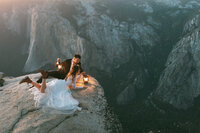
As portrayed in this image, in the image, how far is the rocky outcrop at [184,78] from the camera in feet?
98.9

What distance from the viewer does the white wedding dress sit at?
7562 millimetres

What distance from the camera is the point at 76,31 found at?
3906 centimetres

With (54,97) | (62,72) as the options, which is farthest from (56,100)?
(62,72)

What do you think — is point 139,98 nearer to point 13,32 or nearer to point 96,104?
point 96,104

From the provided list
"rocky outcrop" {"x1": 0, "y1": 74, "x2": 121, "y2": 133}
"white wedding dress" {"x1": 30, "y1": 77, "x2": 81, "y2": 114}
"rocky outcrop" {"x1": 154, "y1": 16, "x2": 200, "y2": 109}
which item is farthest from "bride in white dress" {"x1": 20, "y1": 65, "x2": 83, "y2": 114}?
"rocky outcrop" {"x1": 154, "y1": 16, "x2": 200, "y2": 109}

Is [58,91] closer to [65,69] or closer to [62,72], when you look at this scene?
[62,72]

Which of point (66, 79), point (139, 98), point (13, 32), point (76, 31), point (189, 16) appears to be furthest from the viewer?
point (13, 32)

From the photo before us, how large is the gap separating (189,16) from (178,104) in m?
23.3

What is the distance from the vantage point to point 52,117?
7.26 metres

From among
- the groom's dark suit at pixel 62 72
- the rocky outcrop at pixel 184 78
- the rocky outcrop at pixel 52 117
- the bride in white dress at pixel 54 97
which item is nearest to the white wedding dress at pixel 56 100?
the bride in white dress at pixel 54 97

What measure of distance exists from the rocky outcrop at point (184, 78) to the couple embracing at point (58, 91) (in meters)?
26.3

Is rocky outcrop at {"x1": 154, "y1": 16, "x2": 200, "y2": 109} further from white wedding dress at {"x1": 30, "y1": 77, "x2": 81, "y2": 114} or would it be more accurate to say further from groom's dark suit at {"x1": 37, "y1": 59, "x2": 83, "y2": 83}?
white wedding dress at {"x1": 30, "y1": 77, "x2": 81, "y2": 114}

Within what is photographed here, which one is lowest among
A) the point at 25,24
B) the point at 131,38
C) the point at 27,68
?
the point at 27,68

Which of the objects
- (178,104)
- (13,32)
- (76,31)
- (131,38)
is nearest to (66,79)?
(178,104)
